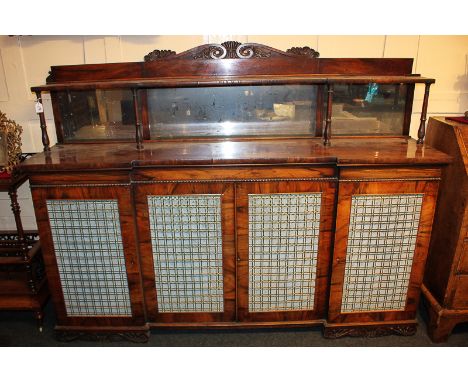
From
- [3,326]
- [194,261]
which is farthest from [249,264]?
[3,326]

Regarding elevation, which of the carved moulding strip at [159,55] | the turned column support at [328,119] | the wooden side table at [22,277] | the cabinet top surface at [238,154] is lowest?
the wooden side table at [22,277]

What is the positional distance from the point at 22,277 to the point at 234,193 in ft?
5.67

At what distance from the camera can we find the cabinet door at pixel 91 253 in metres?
2.05

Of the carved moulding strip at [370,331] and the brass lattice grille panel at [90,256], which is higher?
the brass lattice grille panel at [90,256]

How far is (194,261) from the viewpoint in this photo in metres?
2.19

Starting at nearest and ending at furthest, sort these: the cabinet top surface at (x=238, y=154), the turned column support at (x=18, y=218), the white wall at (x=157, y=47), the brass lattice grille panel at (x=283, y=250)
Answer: the cabinet top surface at (x=238, y=154) < the brass lattice grille panel at (x=283, y=250) < the turned column support at (x=18, y=218) < the white wall at (x=157, y=47)

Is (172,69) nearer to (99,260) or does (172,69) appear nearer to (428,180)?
(99,260)

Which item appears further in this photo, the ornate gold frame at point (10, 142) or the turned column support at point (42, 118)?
the ornate gold frame at point (10, 142)

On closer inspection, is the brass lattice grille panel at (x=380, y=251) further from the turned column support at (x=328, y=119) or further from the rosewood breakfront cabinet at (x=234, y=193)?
the turned column support at (x=328, y=119)

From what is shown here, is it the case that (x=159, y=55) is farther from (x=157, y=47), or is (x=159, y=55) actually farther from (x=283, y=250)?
(x=283, y=250)

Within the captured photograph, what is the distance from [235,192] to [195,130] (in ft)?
2.00

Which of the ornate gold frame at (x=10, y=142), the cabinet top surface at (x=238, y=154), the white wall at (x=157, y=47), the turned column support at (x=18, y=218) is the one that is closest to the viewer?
the cabinet top surface at (x=238, y=154)

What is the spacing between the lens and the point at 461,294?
2244 mm

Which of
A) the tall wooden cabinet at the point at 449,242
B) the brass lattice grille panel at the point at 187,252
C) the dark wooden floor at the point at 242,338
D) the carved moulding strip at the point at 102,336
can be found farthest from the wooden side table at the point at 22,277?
the tall wooden cabinet at the point at 449,242
